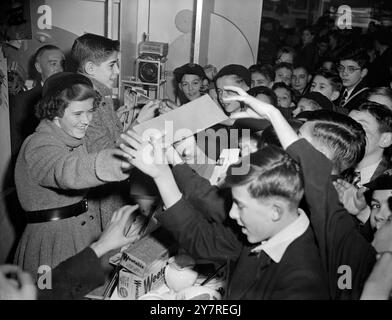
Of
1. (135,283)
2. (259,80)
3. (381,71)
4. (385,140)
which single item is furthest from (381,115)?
(381,71)

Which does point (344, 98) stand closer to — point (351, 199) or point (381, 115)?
point (381, 115)

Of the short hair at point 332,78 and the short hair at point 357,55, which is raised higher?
the short hair at point 357,55

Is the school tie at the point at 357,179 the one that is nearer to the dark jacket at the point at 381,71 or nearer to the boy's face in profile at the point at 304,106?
the boy's face in profile at the point at 304,106

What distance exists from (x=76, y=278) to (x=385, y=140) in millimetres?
1647

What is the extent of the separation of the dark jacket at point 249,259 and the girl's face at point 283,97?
6.56ft

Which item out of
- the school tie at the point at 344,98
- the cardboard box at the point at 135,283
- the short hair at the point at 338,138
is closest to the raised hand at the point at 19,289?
the cardboard box at the point at 135,283

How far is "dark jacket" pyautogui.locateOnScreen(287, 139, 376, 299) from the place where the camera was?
1.05 meters

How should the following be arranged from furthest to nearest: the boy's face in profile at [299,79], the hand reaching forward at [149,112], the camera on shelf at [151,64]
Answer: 1. the boy's face in profile at [299,79]
2. the camera on shelf at [151,64]
3. the hand reaching forward at [149,112]

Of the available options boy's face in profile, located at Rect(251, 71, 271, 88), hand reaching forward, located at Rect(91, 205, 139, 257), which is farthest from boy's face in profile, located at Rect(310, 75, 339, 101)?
hand reaching forward, located at Rect(91, 205, 139, 257)

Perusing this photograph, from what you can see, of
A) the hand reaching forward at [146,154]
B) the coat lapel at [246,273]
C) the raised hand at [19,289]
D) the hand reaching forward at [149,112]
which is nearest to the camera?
the raised hand at [19,289]

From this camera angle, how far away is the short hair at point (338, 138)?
4.61 feet

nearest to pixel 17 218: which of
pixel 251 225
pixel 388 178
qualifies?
pixel 251 225

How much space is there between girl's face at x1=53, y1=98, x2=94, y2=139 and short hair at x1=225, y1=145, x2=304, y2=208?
838 mm
